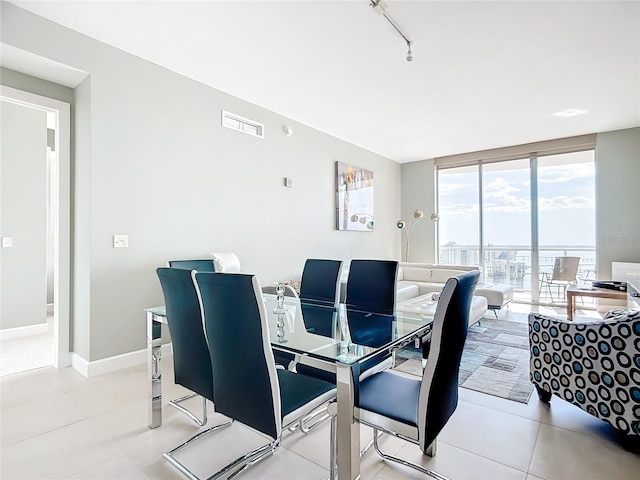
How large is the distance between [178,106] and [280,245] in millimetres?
1989

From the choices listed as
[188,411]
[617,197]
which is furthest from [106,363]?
[617,197]

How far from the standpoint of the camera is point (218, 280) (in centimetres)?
133

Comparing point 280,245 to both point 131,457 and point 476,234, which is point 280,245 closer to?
point 131,457

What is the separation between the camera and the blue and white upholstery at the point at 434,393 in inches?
49.5

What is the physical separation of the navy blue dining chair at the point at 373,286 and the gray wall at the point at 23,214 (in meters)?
Result: 4.06

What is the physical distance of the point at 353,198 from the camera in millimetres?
5832

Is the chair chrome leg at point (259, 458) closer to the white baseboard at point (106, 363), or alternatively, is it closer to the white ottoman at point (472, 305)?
the white baseboard at point (106, 363)

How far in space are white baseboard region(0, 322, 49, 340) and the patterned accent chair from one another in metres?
5.30

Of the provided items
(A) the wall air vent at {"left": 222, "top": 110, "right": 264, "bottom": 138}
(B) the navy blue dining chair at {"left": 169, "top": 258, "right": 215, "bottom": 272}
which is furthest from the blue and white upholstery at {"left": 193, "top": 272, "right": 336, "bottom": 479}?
(A) the wall air vent at {"left": 222, "top": 110, "right": 264, "bottom": 138}

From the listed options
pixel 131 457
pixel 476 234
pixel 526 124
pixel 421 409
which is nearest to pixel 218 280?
pixel 421 409

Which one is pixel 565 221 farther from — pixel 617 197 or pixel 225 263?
pixel 225 263

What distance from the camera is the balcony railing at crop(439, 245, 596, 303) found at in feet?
18.7

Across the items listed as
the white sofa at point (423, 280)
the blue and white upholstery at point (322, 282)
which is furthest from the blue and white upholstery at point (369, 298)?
the white sofa at point (423, 280)

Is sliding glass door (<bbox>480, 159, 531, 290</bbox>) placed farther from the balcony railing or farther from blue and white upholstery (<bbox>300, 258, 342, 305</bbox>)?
blue and white upholstery (<bbox>300, 258, 342, 305</bbox>)
